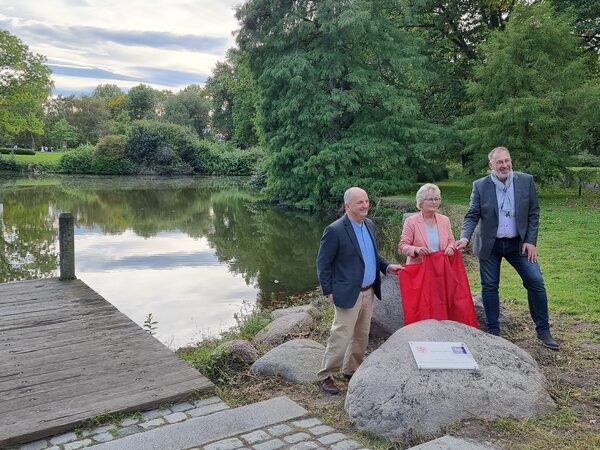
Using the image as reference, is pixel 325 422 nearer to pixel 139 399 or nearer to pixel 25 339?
pixel 139 399

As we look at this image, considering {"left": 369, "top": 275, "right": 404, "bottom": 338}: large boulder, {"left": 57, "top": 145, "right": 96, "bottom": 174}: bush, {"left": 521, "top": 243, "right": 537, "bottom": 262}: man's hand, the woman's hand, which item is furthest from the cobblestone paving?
{"left": 57, "top": 145, "right": 96, "bottom": 174}: bush

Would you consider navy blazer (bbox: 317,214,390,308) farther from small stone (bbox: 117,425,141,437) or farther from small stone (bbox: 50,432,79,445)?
small stone (bbox: 50,432,79,445)

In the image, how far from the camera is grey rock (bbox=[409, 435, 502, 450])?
322 cm

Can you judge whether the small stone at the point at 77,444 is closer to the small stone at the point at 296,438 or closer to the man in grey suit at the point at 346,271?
the small stone at the point at 296,438

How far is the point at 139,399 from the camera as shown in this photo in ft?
14.2

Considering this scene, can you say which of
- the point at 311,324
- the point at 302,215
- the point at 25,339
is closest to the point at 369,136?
the point at 302,215

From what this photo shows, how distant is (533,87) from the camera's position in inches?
699

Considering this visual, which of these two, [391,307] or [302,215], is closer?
[391,307]

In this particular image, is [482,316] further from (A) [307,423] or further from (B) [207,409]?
(B) [207,409]

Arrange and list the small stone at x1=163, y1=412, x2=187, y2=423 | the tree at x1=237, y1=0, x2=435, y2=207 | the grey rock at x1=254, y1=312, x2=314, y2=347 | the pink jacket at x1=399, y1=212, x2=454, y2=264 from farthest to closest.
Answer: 1. the tree at x1=237, y1=0, x2=435, y2=207
2. the grey rock at x1=254, y1=312, x2=314, y2=347
3. the pink jacket at x1=399, y1=212, x2=454, y2=264
4. the small stone at x1=163, y1=412, x2=187, y2=423

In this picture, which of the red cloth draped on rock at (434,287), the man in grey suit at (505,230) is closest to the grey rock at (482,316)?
the man in grey suit at (505,230)

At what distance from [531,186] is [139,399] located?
13.0ft

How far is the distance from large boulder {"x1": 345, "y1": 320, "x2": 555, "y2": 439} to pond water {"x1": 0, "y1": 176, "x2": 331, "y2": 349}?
4.29 meters

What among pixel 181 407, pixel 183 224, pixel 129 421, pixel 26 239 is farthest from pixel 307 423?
pixel 183 224
